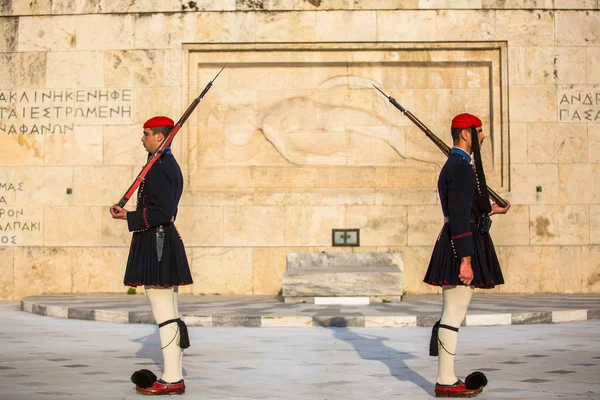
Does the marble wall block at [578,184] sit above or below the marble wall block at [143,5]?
below

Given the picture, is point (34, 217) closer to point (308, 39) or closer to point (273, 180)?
point (273, 180)

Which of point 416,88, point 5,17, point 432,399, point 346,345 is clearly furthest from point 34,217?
point 432,399

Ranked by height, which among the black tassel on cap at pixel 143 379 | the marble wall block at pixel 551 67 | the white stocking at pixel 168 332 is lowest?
the black tassel on cap at pixel 143 379

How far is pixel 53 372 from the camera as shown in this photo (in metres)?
8.48

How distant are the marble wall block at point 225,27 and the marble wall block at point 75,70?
1717 mm

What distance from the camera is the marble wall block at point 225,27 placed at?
16.9 m

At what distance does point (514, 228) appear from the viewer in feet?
54.2

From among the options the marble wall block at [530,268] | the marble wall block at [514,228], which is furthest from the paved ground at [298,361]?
the marble wall block at [514,228]

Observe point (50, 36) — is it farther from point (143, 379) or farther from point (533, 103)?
point (143, 379)

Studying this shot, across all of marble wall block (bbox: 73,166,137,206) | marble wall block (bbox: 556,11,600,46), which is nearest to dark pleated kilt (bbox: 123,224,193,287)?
marble wall block (bbox: 73,166,137,206)

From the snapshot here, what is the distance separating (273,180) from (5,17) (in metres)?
5.32

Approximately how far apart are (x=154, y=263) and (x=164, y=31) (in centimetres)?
1014

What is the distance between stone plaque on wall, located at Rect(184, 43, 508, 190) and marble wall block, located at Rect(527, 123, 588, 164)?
551 millimetres

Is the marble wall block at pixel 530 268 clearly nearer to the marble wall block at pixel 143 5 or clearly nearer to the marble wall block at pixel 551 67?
the marble wall block at pixel 551 67
